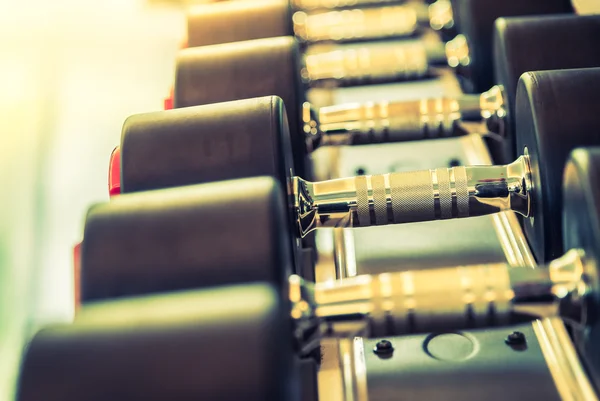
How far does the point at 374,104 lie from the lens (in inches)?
31.5

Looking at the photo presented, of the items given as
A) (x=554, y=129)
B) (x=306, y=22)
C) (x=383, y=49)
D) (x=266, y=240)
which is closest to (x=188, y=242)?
(x=266, y=240)

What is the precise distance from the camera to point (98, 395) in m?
0.44

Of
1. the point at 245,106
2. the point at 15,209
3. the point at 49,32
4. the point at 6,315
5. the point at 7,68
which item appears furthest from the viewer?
the point at 49,32

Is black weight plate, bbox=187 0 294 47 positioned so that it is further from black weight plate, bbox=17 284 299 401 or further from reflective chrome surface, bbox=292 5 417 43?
black weight plate, bbox=17 284 299 401

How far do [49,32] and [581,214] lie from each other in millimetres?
1262

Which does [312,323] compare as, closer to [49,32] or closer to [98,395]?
[98,395]

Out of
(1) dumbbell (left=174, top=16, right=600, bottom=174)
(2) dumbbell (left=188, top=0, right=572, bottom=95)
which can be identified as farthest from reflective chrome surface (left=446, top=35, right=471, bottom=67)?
(1) dumbbell (left=174, top=16, right=600, bottom=174)

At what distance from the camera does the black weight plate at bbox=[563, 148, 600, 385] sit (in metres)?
0.51

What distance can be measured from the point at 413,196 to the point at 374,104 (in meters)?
0.17

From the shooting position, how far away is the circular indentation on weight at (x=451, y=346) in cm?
61

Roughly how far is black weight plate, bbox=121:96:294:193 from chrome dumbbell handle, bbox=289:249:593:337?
13 centimetres

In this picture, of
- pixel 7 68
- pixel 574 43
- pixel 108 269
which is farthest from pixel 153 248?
pixel 7 68

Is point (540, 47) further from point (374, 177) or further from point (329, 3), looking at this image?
point (329, 3)

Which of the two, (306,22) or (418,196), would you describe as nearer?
(418,196)
